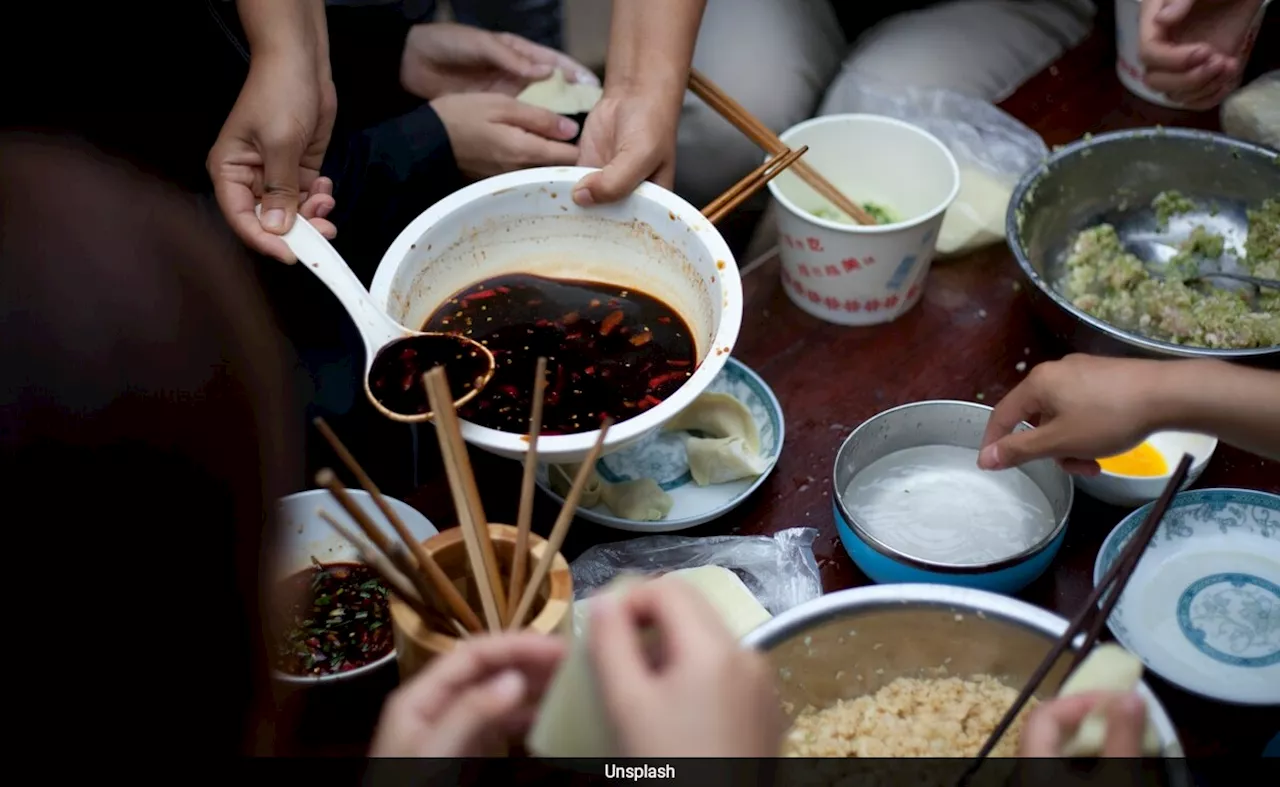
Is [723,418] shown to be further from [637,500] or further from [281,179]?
[281,179]

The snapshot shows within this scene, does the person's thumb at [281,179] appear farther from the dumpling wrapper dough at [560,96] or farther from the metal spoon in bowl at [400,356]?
the dumpling wrapper dough at [560,96]

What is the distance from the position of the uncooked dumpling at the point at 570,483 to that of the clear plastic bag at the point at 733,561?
0.25 feet

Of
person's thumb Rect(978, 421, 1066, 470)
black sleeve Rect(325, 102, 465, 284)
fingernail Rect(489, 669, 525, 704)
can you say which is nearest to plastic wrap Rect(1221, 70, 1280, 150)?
person's thumb Rect(978, 421, 1066, 470)

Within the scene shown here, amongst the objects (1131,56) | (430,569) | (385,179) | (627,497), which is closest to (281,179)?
(385,179)

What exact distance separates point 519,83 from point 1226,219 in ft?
5.01

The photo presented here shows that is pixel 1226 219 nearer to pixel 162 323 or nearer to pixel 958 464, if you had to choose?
pixel 958 464

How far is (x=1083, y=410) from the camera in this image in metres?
1.24

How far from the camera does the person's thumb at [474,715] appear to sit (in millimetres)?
802

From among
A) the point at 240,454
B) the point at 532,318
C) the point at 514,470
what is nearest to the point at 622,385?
the point at 532,318

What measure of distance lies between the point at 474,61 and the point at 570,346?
3.72 feet

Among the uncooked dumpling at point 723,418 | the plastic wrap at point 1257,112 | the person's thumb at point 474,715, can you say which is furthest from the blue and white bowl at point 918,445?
the plastic wrap at point 1257,112

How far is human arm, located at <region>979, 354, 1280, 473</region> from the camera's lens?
1204mm

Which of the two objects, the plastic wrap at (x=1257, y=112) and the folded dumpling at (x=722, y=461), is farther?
the plastic wrap at (x=1257, y=112)

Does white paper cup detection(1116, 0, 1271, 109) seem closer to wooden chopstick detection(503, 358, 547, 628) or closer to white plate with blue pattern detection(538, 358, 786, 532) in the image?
white plate with blue pattern detection(538, 358, 786, 532)
